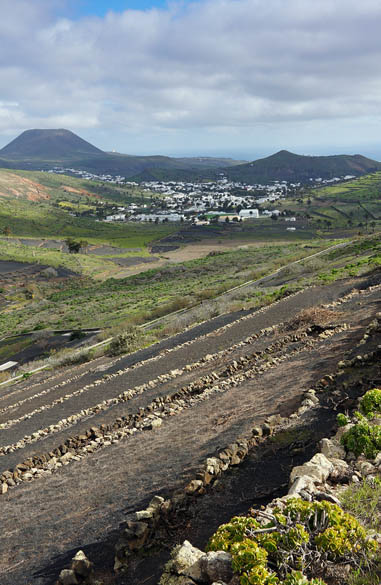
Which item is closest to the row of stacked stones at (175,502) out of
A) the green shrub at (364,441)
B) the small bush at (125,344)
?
the green shrub at (364,441)

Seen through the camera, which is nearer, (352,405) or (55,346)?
(352,405)

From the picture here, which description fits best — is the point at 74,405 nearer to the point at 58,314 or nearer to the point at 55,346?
the point at 55,346

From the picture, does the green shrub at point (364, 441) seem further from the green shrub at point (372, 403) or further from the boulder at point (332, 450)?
the green shrub at point (372, 403)

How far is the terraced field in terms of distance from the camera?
7285 mm

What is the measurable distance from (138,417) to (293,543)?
8799 millimetres

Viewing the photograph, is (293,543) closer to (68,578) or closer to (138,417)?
(68,578)

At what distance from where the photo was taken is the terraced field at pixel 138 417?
729cm

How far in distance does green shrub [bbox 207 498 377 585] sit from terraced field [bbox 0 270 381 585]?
6.56 ft

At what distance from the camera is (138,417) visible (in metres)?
12.4

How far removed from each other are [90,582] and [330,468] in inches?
135

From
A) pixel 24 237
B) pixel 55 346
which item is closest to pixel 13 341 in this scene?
pixel 55 346

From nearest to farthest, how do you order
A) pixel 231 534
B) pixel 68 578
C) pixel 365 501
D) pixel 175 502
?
pixel 231 534 → pixel 365 501 → pixel 68 578 → pixel 175 502

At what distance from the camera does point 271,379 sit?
39.8ft

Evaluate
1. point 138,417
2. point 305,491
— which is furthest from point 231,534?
point 138,417
